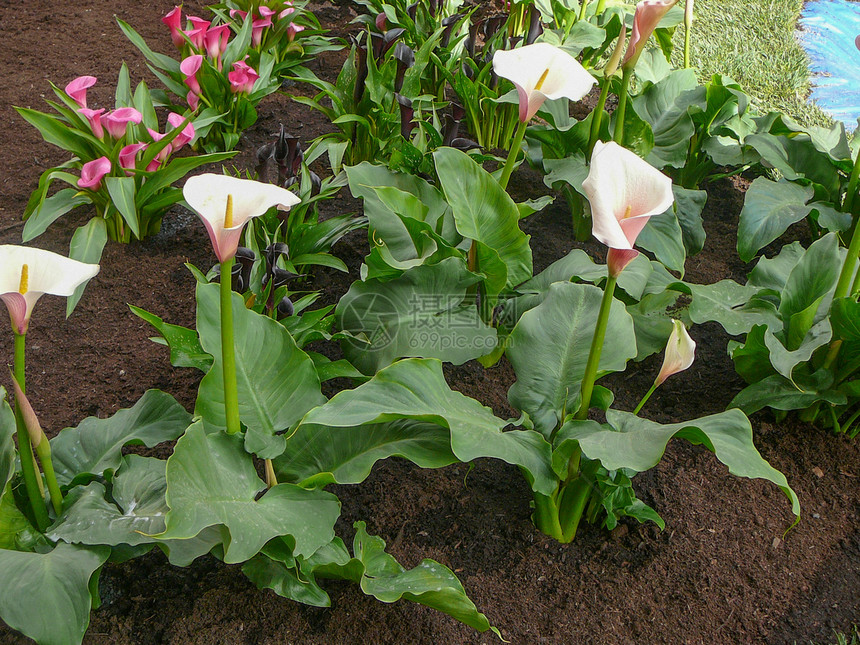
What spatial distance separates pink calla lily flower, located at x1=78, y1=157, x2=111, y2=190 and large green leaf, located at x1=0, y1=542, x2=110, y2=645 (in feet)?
4.18

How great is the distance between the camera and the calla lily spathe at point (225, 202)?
104 centimetres

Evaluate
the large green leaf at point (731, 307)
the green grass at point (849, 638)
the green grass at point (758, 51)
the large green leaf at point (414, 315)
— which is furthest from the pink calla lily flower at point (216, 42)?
the green grass at point (849, 638)

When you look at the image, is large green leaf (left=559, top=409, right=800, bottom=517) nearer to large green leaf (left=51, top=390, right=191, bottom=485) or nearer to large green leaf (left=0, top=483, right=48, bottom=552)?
large green leaf (left=51, top=390, right=191, bottom=485)

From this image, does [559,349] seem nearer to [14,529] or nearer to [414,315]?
[414,315]

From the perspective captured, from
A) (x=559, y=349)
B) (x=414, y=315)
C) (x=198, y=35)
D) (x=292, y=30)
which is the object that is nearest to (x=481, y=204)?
(x=414, y=315)

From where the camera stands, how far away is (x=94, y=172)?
2160 mm

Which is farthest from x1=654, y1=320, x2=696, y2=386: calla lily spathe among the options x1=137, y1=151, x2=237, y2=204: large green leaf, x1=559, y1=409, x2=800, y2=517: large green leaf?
x1=137, y1=151, x2=237, y2=204: large green leaf

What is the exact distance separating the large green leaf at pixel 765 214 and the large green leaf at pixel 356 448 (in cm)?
131

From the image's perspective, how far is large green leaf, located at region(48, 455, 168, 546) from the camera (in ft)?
4.10

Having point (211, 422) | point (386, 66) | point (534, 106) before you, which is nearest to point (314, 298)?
point (211, 422)

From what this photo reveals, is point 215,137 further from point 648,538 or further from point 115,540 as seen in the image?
point 648,538

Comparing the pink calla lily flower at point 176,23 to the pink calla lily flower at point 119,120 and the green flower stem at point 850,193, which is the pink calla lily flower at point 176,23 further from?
the green flower stem at point 850,193

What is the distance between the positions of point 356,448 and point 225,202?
2.00ft

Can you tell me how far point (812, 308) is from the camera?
5.72 ft
